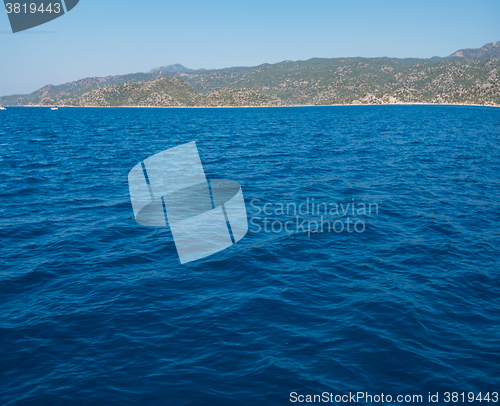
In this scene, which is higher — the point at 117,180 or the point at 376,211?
the point at 117,180

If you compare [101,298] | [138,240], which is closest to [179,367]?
[101,298]

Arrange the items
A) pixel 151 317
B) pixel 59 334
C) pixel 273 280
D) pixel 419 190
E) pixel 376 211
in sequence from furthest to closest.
A: pixel 419 190 → pixel 376 211 → pixel 273 280 → pixel 151 317 → pixel 59 334

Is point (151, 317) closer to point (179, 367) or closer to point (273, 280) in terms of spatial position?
point (179, 367)

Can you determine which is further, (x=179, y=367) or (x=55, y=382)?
(x=179, y=367)

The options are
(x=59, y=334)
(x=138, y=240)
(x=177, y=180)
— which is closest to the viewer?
(x=59, y=334)

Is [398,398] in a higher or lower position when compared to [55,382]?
lower

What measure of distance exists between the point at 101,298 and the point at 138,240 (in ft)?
21.2

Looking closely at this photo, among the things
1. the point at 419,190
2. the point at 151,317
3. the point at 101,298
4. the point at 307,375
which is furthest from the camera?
the point at 419,190

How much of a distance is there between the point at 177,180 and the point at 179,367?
25764 mm

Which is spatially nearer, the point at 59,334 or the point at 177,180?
the point at 59,334

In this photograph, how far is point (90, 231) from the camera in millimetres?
20812

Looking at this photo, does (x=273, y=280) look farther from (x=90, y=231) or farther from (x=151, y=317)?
(x=90, y=231)

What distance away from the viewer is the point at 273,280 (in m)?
15.3

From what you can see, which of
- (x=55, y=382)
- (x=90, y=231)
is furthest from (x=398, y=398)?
(x=90, y=231)
